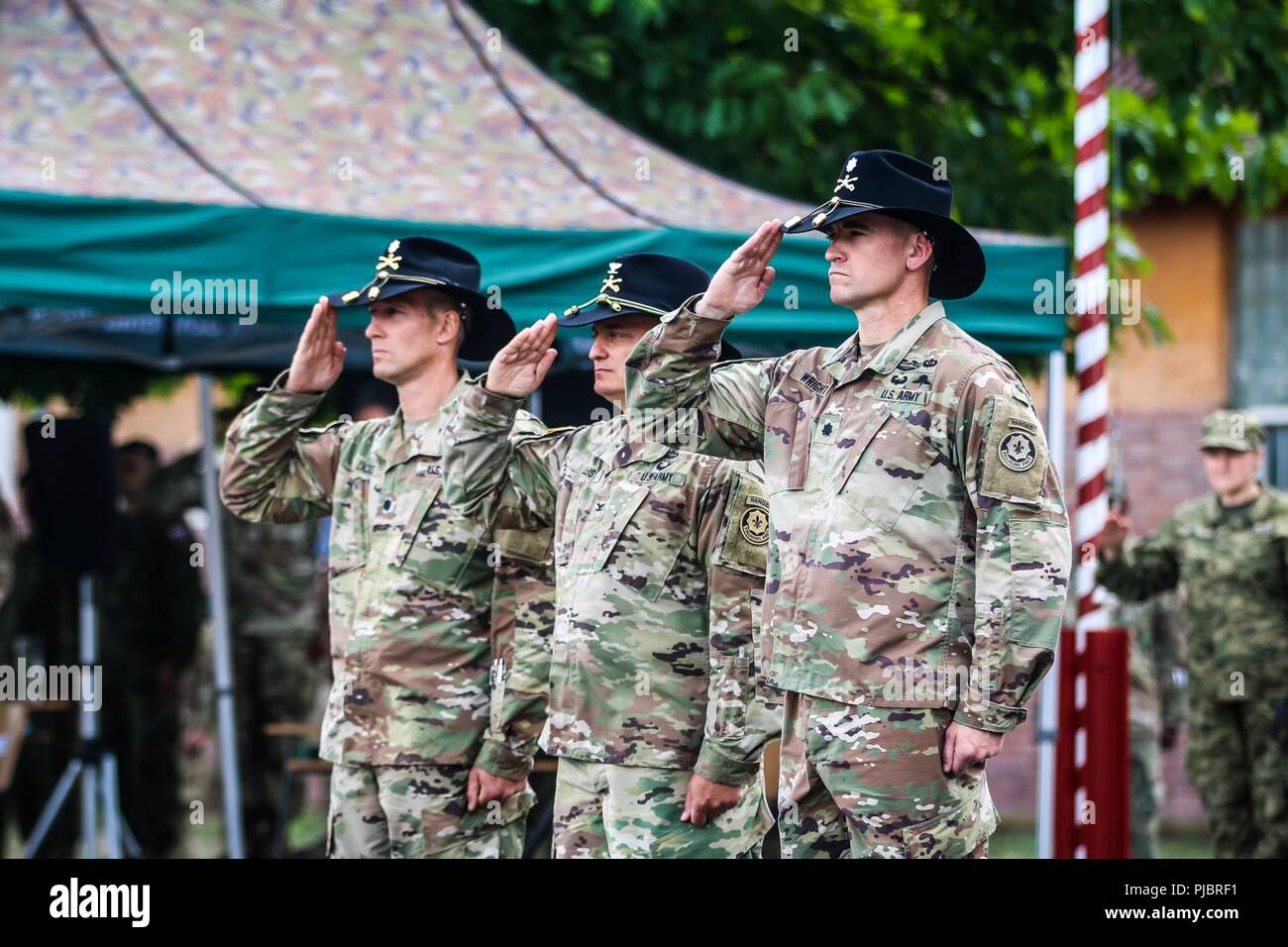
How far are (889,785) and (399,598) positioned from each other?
1.64 meters

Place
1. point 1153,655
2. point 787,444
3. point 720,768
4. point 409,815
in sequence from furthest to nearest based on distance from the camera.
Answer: point 1153,655
point 409,815
point 720,768
point 787,444

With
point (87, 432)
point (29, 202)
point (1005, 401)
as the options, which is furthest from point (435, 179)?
point (1005, 401)

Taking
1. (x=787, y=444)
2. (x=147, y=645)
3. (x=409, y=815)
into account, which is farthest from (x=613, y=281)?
(x=147, y=645)

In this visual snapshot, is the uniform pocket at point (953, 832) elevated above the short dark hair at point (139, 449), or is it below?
below

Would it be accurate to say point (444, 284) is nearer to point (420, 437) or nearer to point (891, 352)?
point (420, 437)

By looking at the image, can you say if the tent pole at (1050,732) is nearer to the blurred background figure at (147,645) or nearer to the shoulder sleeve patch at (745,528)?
the shoulder sleeve patch at (745,528)

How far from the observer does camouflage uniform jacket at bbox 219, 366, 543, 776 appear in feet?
16.0

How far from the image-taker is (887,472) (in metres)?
3.92

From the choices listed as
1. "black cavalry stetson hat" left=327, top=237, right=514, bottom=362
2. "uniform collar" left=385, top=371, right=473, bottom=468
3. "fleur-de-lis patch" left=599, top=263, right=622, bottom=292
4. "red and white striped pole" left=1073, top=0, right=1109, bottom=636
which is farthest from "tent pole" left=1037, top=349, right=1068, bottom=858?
"uniform collar" left=385, top=371, right=473, bottom=468

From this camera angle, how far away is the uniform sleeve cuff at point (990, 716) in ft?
12.3

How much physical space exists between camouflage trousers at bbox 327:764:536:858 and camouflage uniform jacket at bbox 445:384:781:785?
0.49m

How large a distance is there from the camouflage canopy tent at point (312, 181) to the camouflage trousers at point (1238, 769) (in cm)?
169

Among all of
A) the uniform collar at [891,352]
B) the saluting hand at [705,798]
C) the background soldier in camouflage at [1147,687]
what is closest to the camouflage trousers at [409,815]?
the saluting hand at [705,798]

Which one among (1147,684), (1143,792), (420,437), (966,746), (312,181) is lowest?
(1143,792)
